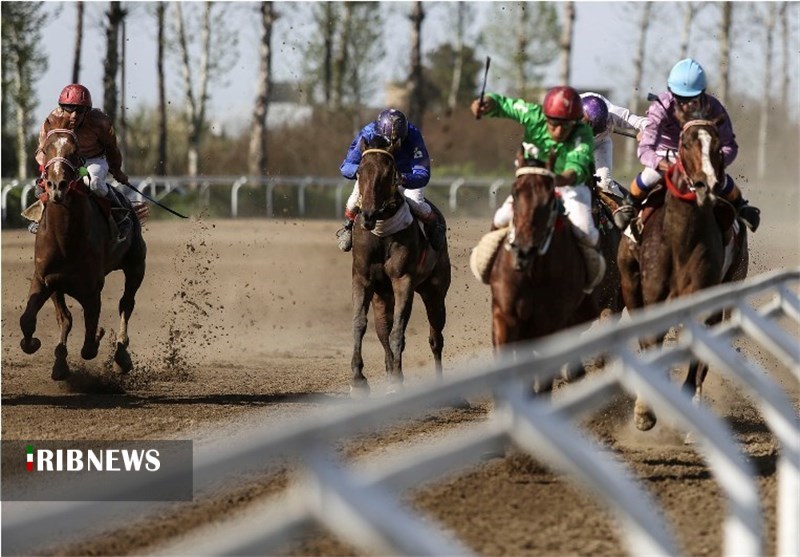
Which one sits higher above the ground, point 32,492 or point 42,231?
point 42,231

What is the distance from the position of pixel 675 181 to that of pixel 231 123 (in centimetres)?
5760

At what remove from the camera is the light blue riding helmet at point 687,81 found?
9.48 metres

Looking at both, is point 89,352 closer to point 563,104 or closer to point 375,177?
point 375,177

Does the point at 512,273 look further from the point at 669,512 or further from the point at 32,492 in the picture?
the point at 32,492

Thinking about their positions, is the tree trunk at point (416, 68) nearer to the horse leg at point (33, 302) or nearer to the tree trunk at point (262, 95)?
the tree trunk at point (262, 95)

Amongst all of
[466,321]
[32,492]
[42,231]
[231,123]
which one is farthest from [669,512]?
[231,123]

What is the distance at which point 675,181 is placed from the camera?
927 cm

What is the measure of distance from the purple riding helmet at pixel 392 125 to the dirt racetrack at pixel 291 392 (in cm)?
208

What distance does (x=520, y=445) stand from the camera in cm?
377

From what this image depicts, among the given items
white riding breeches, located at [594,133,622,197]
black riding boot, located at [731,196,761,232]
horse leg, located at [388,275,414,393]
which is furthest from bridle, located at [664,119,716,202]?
horse leg, located at [388,275,414,393]

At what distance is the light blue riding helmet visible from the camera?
9.48 meters

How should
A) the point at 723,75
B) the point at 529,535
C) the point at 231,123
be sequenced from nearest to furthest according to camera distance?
the point at 529,535 < the point at 723,75 < the point at 231,123

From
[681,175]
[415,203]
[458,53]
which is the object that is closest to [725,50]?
[458,53]

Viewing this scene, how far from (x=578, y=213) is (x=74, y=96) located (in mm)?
4713
